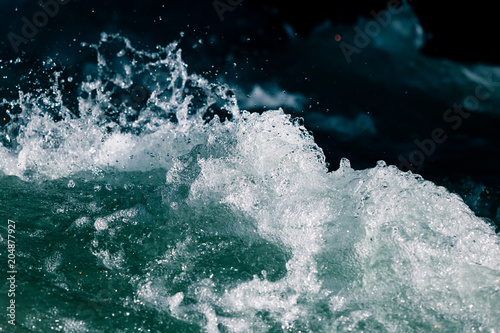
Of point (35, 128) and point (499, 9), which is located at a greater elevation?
point (499, 9)

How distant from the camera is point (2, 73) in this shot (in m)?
3.67

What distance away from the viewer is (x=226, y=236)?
2.38 metres

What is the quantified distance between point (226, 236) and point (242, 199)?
10.1 inches

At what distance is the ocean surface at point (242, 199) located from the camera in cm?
199

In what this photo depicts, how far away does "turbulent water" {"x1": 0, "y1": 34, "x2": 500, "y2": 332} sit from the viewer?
1.96 meters

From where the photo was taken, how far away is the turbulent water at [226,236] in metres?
1.96

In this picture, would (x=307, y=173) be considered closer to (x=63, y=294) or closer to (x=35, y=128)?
(x=63, y=294)

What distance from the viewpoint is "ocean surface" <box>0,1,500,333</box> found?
1.99 metres

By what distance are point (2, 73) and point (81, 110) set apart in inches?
30.8

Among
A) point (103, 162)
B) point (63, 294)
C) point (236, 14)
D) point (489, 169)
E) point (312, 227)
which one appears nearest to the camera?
point (63, 294)

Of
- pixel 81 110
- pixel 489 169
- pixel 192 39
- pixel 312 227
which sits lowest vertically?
pixel 312 227

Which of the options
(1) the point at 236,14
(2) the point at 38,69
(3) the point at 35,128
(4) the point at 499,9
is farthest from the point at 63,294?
(4) the point at 499,9

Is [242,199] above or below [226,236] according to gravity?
above

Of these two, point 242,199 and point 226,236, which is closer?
point 226,236
